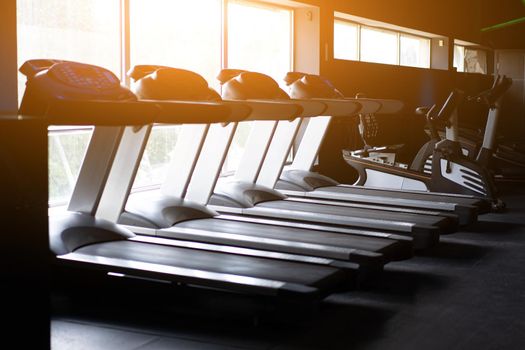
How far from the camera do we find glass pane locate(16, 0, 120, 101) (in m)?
5.11

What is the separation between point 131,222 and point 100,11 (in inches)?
84.4

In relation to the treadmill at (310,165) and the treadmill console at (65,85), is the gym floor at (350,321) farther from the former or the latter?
the treadmill at (310,165)

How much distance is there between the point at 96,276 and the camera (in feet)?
11.0

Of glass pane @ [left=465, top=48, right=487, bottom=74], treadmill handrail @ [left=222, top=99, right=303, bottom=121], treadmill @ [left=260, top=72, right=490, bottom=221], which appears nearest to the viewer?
treadmill handrail @ [left=222, top=99, right=303, bottom=121]

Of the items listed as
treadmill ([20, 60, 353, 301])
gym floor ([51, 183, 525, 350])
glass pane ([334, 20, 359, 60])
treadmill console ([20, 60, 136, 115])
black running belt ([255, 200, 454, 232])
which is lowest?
gym floor ([51, 183, 525, 350])

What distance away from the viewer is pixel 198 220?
4.57 meters

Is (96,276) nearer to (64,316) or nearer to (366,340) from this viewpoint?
(64,316)

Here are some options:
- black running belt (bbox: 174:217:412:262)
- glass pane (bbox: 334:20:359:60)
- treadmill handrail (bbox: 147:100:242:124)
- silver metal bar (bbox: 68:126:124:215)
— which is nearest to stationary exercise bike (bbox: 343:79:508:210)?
glass pane (bbox: 334:20:359:60)

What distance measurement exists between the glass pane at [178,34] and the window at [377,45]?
2.38 meters

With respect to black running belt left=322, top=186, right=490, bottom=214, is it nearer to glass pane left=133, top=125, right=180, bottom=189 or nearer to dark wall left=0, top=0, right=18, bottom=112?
glass pane left=133, top=125, right=180, bottom=189

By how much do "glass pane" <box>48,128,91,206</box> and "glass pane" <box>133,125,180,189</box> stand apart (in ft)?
2.49

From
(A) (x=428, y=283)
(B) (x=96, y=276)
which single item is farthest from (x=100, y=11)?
(A) (x=428, y=283)

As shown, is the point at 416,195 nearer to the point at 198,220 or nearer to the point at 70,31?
the point at 198,220

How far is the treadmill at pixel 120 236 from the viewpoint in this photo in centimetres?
273
